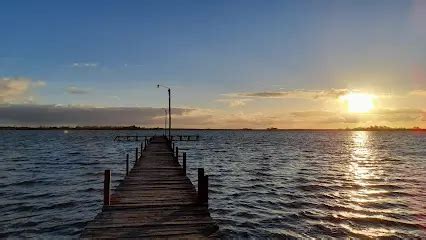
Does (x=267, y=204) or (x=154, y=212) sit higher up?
(x=154, y=212)

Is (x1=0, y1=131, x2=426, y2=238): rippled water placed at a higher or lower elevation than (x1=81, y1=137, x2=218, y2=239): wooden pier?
lower

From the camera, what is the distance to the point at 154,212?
478 inches

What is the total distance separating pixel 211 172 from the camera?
34875mm

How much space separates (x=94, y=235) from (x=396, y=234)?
12124 millimetres

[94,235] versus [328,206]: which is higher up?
[94,235]

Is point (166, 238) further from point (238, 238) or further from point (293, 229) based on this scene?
point (293, 229)

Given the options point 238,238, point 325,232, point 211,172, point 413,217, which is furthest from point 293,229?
point 211,172

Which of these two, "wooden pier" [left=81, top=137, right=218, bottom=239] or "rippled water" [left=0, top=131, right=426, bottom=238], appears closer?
"wooden pier" [left=81, top=137, right=218, bottom=239]

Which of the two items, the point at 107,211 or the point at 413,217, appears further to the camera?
the point at 413,217

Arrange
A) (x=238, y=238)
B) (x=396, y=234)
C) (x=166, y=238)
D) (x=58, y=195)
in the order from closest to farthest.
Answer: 1. (x=166, y=238)
2. (x=238, y=238)
3. (x=396, y=234)
4. (x=58, y=195)

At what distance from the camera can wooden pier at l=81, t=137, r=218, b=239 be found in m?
10.2

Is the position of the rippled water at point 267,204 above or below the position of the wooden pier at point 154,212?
below

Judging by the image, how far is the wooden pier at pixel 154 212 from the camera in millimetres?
10180

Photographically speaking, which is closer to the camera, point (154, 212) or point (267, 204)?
point (154, 212)
